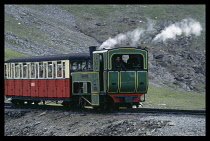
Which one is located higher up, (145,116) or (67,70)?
(67,70)

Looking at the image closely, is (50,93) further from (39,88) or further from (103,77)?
(103,77)

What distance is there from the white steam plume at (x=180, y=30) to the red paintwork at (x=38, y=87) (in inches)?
2464

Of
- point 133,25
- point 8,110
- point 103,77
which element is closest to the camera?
point 103,77

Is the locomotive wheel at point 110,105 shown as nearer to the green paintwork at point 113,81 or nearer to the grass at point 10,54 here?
the green paintwork at point 113,81

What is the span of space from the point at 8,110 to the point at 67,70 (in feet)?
23.0

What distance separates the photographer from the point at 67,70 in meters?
27.0

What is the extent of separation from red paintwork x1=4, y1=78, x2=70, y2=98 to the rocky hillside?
30873mm

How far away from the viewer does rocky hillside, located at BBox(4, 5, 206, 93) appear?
7638cm

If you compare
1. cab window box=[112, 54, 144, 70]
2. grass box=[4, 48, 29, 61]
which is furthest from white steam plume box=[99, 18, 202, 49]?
cab window box=[112, 54, 144, 70]

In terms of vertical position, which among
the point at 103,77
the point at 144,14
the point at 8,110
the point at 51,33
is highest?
the point at 144,14

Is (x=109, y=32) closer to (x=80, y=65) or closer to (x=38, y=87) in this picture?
(x=38, y=87)

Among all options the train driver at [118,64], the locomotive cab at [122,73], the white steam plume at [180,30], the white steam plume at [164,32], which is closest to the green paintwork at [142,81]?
the locomotive cab at [122,73]

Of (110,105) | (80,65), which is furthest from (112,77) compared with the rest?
(80,65)

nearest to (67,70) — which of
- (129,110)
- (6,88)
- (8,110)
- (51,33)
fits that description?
(129,110)
